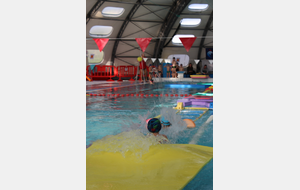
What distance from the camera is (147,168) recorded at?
6.38ft

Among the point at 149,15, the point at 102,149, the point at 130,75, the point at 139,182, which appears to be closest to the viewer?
the point at 139,182

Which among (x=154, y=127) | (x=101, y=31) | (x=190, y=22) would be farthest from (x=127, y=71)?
(x=154, y=127)

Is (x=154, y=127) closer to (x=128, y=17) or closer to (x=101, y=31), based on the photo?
(x=128, y=17)

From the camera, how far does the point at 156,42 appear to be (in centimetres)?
1861

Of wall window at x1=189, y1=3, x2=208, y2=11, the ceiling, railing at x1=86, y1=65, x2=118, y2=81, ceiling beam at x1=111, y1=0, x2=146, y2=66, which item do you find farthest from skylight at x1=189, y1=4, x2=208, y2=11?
railing at x1=86, y1=65, x2=118, y2=81

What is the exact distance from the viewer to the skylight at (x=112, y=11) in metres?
14.7

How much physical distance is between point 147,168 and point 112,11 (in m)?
14.4

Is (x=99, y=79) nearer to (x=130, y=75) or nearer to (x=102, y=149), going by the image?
(x=130, y=75)

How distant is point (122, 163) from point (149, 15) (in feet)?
49.9

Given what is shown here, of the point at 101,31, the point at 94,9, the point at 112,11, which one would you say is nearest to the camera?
the point at 94,9

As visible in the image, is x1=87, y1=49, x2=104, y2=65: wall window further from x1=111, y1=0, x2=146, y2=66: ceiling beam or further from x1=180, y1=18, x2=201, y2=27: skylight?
x1=180, y1=18, x2=201, y2=27: skylight

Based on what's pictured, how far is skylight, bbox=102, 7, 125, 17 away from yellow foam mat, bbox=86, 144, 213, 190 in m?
13.6

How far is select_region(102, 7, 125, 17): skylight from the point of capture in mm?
14722
